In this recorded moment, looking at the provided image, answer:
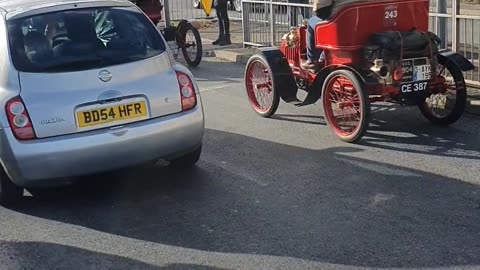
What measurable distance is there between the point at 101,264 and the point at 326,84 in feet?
10.9

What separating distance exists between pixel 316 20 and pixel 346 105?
988mm

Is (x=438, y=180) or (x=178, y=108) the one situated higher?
(x=178, y=108)

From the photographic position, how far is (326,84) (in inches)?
272

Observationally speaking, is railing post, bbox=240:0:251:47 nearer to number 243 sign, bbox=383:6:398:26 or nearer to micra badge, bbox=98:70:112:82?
number 243 sign, bbox=383:6:398:26

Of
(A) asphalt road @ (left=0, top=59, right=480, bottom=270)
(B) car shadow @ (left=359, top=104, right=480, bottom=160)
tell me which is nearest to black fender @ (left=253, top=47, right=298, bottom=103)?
(A) asphalt road @ (left=0, top=59, right=480, bottom=270)

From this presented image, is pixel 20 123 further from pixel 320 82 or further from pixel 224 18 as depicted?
pixel 224 18

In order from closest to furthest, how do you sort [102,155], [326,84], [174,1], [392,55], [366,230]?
[366,230] → [102,155] → [392,55] → [326,84] → [174,1]

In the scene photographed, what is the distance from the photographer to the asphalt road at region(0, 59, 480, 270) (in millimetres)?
4371

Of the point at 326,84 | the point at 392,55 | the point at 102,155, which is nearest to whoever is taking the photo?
the point at 102,155

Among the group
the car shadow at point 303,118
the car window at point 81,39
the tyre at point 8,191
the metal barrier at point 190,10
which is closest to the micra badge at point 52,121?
the car window at point 81,39

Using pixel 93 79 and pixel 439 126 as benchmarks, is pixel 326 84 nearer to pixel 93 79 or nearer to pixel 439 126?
pixel 439 126

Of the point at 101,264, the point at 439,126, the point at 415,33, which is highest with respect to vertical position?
the point at 415,33

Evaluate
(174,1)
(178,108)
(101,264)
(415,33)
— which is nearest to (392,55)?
(415,33)

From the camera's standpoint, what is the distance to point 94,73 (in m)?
5.36
